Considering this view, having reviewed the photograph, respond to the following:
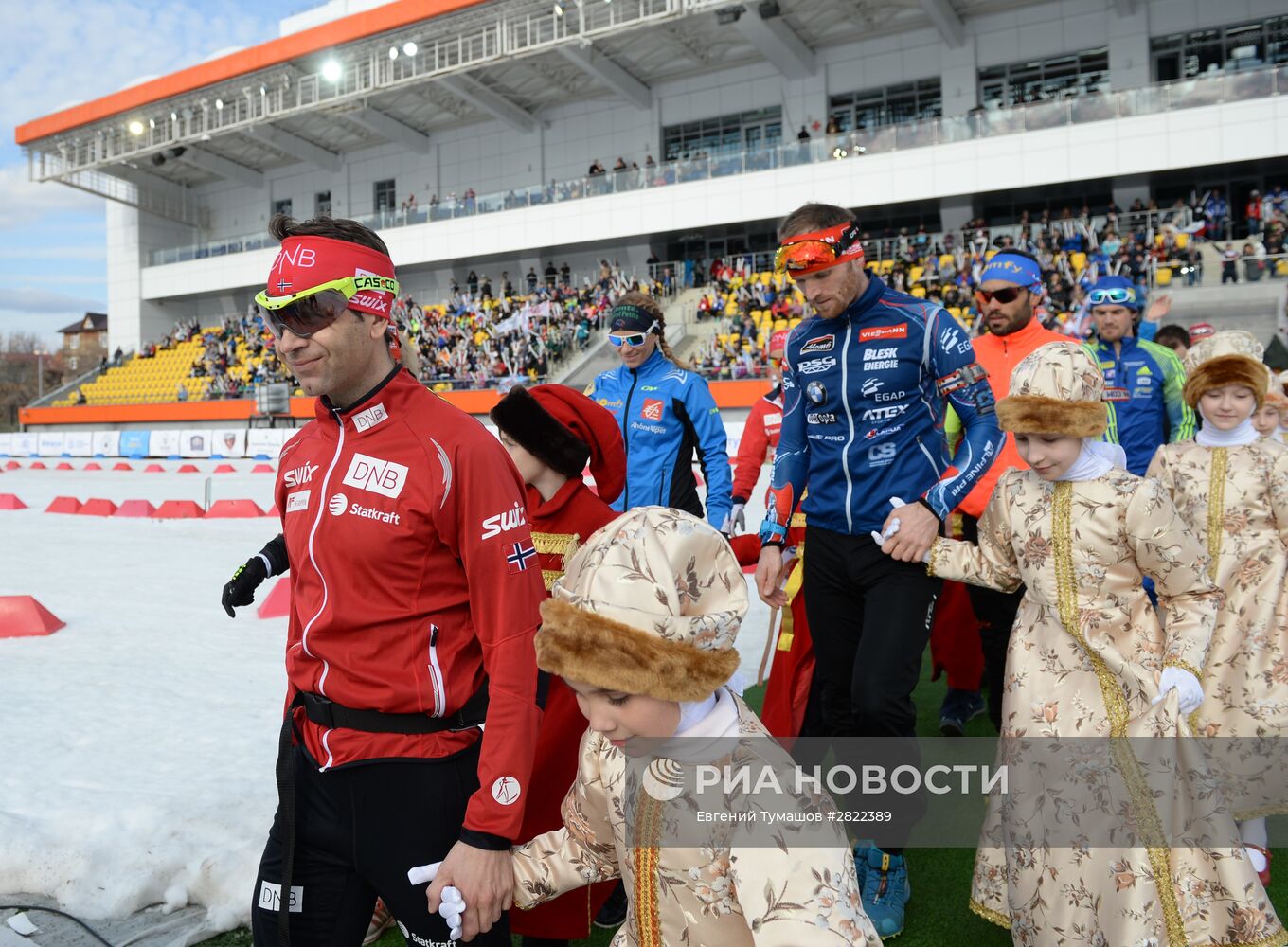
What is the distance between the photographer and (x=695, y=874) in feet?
5.37

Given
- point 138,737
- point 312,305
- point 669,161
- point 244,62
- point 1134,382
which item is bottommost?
point 138,737

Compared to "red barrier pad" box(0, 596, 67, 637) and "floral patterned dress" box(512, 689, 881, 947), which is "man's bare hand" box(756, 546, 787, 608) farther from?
"red barrier pad" box(0, 596, 67, 637)

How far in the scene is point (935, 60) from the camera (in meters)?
28.2

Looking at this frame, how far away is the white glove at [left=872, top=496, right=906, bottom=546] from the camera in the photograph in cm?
307

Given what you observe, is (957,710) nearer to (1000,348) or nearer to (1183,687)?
(1000,348)

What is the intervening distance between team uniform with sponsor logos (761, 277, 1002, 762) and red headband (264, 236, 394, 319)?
1.84 metres

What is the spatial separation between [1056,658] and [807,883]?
5.38 feet

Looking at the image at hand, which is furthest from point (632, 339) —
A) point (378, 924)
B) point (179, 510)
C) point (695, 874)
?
point (179, 510)

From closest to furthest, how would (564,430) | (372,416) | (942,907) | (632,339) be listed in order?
1. (372,416)
2. (564,430)
3. (942,907)
4. (632,339)

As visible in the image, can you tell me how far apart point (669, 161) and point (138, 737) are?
3148 centimetres

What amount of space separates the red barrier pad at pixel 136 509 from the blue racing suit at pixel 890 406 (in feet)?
40.8

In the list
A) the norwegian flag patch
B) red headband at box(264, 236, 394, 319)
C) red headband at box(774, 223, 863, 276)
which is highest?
red headband at box(774, 223, 863, 276)

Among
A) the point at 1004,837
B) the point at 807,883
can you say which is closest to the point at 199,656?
the point at 1004,837

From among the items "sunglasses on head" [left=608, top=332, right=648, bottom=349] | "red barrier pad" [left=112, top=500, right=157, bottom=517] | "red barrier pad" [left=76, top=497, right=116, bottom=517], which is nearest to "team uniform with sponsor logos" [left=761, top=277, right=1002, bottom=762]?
"sunglasses on head" [left=608, top=332, right=648, bottom=349]
